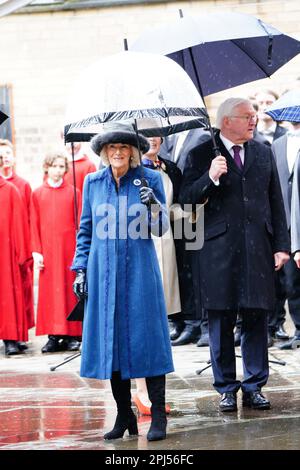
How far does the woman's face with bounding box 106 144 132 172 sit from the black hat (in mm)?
45

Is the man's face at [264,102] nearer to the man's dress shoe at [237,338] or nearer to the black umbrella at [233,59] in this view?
the man's dress shoe at [237,338]

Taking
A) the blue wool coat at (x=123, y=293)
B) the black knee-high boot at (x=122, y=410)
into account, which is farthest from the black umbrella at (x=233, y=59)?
the black knee-high boot at (x=122, y=410)

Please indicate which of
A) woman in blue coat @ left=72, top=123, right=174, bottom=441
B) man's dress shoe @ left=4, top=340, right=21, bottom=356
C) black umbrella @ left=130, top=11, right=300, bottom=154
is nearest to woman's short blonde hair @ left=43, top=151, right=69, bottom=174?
man's dress shoe @ left=4, top=340, right=21, bottom=356

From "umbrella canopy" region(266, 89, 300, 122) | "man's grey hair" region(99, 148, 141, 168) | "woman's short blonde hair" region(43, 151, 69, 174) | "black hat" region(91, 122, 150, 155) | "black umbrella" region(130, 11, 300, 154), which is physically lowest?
"man's grey hair" region(99, 148, 141, 168)

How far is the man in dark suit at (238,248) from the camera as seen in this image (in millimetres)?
9438

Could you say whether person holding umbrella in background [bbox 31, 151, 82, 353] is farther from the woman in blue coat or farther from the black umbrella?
the woman in blue coat

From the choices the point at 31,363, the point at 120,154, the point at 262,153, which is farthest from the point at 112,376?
the point at 31,363

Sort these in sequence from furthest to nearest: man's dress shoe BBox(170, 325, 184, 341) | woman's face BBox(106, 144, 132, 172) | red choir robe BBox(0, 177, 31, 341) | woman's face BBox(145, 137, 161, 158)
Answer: red choir robe BBox(0, 177, 31, 341)
man's dress shoe BBox(170, 325, 184, 341)
woman's face BBox(145, 137, 161, 158)
woman's face BBox(106, 144, 132, 172)

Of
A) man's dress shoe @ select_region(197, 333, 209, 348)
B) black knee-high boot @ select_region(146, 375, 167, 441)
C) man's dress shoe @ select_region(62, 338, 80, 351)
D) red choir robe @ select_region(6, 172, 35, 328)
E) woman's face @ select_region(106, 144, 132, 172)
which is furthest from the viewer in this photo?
red choir robe @ select_region(6, 172, 35, 328)

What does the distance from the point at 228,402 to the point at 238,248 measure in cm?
113

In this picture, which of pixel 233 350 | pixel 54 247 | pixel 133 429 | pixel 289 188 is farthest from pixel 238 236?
pixel 54 247

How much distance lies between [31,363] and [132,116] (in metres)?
4.99

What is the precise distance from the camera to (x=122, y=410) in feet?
27.8

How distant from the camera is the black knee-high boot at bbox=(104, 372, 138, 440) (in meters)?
8.42
